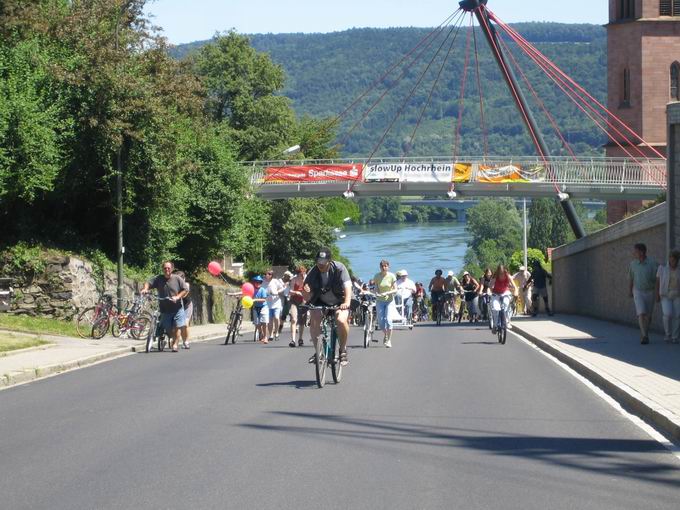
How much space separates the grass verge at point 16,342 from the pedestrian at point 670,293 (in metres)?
11.6

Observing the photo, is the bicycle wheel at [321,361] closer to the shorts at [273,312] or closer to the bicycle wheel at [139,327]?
the bicycle wheel at [139,327]

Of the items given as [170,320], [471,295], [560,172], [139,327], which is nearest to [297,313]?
[139,327]

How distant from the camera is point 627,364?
669 inches

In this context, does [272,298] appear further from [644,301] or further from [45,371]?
[45,371]

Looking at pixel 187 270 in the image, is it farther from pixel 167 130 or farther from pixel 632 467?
pixel 632 467

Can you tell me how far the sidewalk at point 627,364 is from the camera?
11953mm

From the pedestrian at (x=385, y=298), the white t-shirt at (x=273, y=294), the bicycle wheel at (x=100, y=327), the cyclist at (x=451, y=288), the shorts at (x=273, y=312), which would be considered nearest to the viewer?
the pedestrian at (x=385, y=298)

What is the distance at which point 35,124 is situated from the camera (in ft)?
100

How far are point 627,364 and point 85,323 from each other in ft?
59.0

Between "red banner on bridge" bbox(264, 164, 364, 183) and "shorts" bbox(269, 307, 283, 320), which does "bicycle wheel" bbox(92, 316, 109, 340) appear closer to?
"shorts" bbox(269, 307, 283, 320)

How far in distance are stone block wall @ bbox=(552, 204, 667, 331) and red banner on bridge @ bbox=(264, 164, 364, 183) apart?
14.5 metres

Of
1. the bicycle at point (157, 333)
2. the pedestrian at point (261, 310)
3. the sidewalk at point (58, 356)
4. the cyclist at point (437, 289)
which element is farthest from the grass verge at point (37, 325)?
the cyclist at point (437, 289)

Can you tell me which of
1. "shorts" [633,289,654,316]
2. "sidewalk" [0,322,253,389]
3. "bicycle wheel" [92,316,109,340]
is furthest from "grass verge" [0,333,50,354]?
"shorts" [633,289,654,316]

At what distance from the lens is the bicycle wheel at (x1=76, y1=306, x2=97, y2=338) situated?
27.7m
